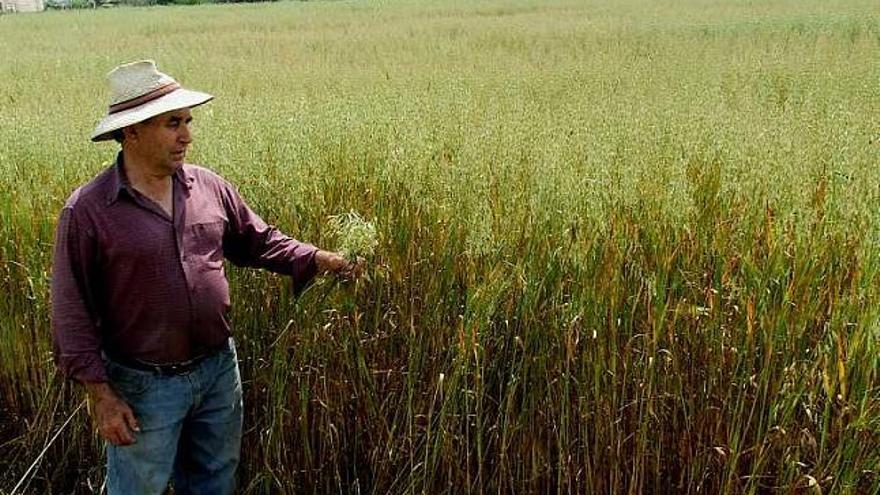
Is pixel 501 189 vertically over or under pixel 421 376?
over

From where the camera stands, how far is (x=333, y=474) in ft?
10.1

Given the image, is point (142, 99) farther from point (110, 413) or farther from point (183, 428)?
point (183, 428)

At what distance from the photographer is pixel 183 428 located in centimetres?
278

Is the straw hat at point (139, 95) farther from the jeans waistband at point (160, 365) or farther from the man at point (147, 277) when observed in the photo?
the jeans waistband at point (160, 365)

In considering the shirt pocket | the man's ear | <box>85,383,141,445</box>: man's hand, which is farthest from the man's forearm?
the man's ear

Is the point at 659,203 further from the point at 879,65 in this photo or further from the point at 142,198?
the point at 879,65

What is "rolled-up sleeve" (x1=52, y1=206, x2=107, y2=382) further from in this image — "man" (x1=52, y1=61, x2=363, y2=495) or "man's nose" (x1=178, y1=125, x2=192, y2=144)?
"man's nose" (x1=178, y1=125, x2=192, y2=144)

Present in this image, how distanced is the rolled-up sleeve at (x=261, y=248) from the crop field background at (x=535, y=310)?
0.19 m

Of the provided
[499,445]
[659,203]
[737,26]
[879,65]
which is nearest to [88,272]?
[499,445]

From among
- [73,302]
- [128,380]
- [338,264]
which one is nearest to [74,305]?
[73,302]

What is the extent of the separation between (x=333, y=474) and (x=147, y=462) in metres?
0.75

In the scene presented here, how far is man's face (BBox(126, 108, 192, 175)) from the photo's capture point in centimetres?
240

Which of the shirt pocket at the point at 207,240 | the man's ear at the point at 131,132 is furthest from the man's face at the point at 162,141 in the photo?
the shirt pocket at the point at 207,240

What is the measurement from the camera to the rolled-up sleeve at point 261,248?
268 cm
